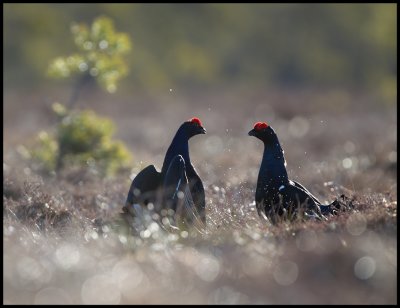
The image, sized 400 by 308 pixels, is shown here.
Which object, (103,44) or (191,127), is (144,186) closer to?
(191,127)

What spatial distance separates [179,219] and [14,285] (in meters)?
2.24

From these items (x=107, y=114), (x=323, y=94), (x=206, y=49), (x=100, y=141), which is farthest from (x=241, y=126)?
(x=206, y=49)

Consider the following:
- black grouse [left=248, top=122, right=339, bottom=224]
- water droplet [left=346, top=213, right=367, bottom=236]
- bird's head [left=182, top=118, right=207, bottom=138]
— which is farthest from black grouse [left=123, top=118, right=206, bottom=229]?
water droplet [left=346, top=213, right=367, bottom=236]

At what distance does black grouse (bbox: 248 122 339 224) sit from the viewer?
328 inches

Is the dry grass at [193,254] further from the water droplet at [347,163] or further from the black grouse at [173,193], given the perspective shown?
the water droplet at [347,163]

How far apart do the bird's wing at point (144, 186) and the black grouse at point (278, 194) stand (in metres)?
1.07

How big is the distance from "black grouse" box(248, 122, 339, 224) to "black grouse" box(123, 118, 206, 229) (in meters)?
0.66

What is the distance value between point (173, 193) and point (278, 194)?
124 cm

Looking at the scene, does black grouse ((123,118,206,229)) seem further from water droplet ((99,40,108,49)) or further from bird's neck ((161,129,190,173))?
water droplet ((99,40,108,49))

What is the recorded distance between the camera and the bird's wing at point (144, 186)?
8398mm

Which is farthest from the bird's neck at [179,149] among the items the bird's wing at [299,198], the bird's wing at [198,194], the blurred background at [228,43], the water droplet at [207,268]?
the blurred background at [228,43]

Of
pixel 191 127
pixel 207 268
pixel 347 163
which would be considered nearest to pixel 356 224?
pixel 207 268

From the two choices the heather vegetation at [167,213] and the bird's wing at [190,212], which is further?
the bird's wing at [190,212]

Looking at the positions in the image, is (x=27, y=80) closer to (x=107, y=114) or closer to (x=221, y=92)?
(x=221, y=92)
